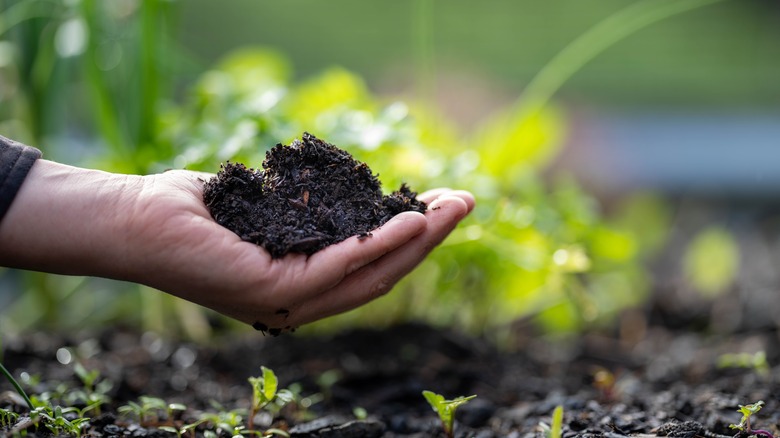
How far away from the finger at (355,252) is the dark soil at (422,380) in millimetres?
312

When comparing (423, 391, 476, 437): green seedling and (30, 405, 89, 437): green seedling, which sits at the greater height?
(423, 391, 476, 437): green seedling

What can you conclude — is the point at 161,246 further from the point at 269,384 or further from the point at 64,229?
the point at 269,384

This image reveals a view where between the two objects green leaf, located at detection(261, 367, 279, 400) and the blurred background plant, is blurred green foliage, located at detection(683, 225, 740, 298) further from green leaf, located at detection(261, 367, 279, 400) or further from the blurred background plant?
green leaf, located at detection(261, 367, 279, 400)

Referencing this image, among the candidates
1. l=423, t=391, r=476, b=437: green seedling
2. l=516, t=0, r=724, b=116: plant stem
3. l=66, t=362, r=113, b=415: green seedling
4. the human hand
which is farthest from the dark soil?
l=516, t=0, r=724, b=116: plant stem

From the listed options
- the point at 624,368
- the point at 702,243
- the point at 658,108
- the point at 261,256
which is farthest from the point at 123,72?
the point at 658,108

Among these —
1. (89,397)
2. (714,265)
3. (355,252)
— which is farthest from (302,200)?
(714,265)

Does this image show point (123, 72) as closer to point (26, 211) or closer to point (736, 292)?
point (26, 211)

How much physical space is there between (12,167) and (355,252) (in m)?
0.52

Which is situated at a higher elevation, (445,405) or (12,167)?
(12,167)

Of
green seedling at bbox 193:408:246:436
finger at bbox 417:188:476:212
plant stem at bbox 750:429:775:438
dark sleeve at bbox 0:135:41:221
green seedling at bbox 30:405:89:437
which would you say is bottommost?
green seedling at bbox 30:405:89:437

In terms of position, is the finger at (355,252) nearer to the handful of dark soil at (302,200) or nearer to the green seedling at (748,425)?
the handful of dark soil at (302,200)

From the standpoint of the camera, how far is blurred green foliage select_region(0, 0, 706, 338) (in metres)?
1.60

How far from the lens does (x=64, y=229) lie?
1.05 m

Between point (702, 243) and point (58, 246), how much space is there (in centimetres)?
225
